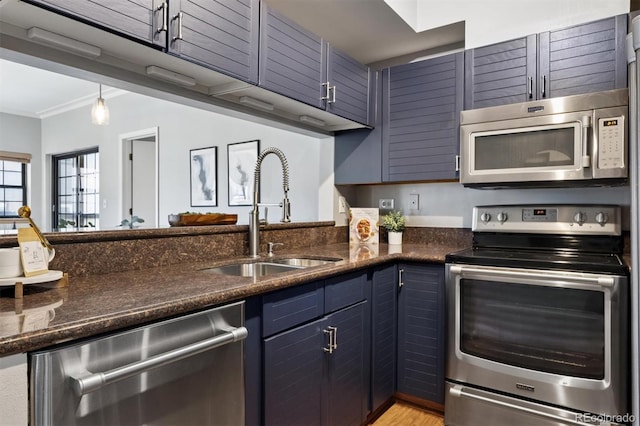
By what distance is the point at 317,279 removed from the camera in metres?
1.61

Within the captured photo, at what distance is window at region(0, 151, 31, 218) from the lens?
6102 mm

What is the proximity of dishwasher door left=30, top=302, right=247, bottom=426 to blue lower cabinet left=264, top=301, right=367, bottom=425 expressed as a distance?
7.1 inches

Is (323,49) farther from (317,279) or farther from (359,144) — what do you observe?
(317,279)

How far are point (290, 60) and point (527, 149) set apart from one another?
1314 millimetres

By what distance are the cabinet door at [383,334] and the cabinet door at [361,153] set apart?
751 mm

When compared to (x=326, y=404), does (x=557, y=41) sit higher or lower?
higher

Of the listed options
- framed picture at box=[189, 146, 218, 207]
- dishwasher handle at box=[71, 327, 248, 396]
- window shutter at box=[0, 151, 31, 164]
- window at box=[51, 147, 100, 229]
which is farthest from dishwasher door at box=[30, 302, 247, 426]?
window shutter at box=[0, 151, 31, 164]

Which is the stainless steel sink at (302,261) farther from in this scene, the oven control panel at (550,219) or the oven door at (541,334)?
the oven control panel at (550,219)

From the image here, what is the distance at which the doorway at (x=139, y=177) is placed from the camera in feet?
17.1

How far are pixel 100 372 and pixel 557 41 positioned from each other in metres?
2.50

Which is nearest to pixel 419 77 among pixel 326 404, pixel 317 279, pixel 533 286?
pixel 533 286

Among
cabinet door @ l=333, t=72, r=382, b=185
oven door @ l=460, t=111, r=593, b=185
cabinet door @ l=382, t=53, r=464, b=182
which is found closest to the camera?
oven door @ l=460, t=111, r=593, b=185

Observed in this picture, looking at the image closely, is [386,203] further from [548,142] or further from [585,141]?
[585,141]

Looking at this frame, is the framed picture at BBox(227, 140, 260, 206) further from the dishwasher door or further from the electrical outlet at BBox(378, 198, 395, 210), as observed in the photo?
the dishwasher door
